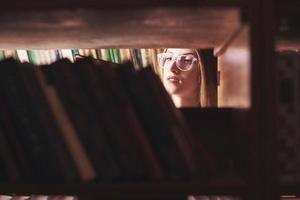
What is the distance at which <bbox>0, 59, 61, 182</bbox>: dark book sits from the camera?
1005mm

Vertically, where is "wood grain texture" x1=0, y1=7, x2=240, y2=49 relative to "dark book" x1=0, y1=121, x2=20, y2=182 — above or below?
above

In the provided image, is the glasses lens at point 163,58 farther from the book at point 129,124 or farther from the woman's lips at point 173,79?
the book at point 129,124

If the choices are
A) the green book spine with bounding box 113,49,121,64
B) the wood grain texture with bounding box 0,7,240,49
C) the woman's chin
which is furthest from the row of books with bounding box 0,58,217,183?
the woman's chin

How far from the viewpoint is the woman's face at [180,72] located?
2227mm

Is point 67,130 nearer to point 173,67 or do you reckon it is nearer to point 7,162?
point 7,162

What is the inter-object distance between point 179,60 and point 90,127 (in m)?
1.29

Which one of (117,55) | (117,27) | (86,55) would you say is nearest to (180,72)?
(117,55)

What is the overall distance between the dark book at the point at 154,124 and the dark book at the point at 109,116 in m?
0.04

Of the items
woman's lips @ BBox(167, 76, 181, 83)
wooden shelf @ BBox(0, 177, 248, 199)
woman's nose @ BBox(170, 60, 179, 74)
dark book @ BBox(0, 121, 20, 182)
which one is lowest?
wooden shelf @ BBox(0, 177, 248, 199)

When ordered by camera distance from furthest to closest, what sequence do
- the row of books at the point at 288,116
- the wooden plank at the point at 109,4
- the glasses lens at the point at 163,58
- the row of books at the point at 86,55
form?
the glasses lens at the point at 163,58
the row of books at the point at 86,55
the row of books at the point at 288,116
the wooden plank at the point at 109,4

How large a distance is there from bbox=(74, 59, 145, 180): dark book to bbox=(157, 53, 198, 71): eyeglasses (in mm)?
1196

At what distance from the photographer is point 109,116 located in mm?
1013

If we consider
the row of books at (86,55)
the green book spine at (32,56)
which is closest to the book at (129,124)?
the row of books at (86,55)

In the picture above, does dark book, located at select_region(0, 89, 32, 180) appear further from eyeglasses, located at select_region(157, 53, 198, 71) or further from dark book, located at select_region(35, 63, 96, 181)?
eyeglasses, located at select_region(157, 53, 198, 71)
